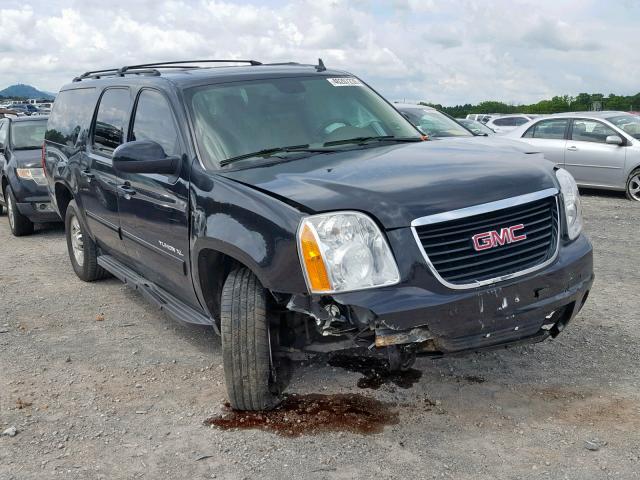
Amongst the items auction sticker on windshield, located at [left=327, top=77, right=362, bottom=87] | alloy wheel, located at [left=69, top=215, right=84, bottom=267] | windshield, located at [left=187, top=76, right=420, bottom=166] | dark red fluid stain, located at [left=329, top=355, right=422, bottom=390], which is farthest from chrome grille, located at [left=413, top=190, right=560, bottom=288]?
alloy wheel, located at [left=69, top=215, right=84, bottom=267]

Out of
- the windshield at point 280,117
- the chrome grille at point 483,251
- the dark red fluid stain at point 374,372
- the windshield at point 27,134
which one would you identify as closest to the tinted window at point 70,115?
the windshield at point 280,117

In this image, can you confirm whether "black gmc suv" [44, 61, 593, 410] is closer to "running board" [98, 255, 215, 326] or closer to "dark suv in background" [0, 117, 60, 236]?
"running board" [98, 255, 215, 326]

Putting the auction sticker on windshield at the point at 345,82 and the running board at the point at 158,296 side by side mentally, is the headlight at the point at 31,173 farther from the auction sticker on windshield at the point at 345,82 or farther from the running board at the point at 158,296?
the auction sticker on windshield at the point at 345,82

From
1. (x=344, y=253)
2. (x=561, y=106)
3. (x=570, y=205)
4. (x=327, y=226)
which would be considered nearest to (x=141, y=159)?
(x=327, y=226)

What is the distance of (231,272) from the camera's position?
381 cm

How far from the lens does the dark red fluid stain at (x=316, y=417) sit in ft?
11.9

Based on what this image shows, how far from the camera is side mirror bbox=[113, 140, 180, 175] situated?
13.4ft

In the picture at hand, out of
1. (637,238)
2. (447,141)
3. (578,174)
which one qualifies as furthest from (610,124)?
(447,141)

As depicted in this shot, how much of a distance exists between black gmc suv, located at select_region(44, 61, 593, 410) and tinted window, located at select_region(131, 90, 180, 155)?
0.06 feet

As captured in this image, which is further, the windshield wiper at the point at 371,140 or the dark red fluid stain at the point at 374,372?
the windshield wiper at the point at 371,140

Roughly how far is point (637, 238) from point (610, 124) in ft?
14.3

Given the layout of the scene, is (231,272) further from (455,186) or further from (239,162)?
(455,186)

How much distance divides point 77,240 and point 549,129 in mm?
8940

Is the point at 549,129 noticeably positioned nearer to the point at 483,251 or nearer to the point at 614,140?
the point at 614,140
